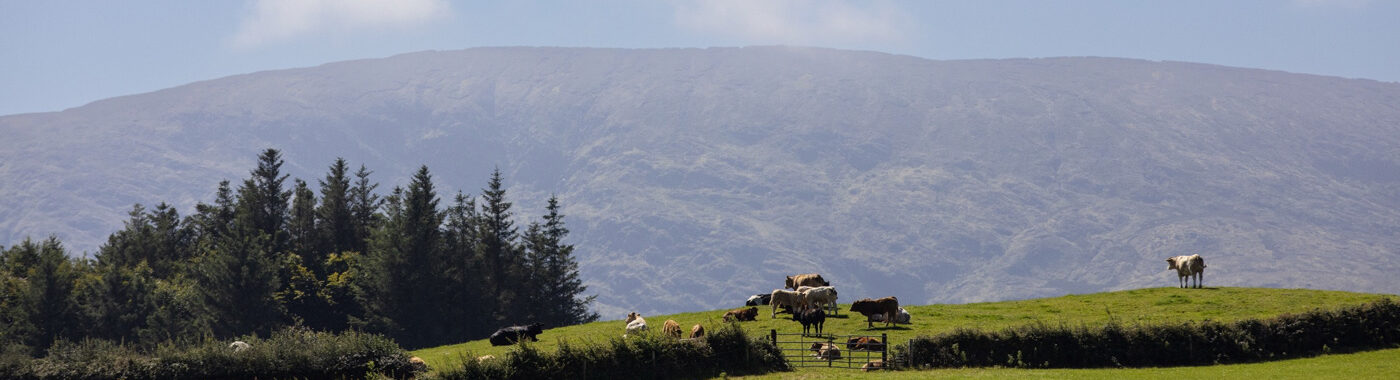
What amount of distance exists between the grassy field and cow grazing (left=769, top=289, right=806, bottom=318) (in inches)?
22.5

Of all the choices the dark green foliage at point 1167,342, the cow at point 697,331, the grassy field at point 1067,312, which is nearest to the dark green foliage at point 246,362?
the grassy field at point 1067,312

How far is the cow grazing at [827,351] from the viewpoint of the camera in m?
39.0

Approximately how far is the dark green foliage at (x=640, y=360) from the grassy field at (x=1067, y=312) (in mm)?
5879

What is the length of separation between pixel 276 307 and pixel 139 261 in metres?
25.5

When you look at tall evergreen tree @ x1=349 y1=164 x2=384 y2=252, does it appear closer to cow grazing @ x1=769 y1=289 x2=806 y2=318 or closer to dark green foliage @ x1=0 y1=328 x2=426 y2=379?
cow grazing @ x1=769 y1=289 x2=806 y2=318

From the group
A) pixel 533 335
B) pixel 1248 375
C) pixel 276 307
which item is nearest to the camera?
pixel 1248 375

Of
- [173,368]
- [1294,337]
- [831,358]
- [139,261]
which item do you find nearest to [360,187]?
[139,261]

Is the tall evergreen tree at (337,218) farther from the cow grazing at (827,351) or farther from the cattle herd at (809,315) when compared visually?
the cow grazing at (827,351)

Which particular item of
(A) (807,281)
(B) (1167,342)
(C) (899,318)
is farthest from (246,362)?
(B) (1167,342)

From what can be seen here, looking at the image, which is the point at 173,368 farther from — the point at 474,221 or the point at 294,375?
the point at 474,221

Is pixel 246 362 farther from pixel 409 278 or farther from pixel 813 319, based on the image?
pixel 409 278

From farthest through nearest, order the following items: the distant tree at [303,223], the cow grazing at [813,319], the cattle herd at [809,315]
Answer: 1. the distant tree at [303,223]
2. the cow grazing at [813,319]
3. the cattle herd at [809,315]

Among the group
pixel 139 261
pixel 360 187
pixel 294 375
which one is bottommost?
pixel 294 375

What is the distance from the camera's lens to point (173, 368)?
1555 inches
